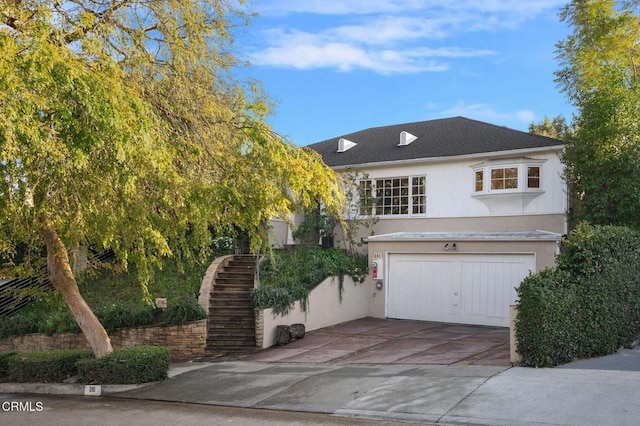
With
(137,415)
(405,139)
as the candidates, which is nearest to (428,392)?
(137,415)

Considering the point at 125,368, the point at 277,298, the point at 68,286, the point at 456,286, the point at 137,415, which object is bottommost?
the point at 137,415

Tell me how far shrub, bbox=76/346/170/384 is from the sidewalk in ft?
1.06

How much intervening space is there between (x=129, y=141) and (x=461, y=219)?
13837 mm

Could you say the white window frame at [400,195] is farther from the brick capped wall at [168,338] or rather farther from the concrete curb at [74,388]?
the concrete curb at [74,388]

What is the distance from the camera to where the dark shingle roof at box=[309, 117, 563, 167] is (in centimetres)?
1988

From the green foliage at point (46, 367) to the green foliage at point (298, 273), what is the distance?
16.3ft

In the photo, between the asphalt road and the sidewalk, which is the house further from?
the asphalt road

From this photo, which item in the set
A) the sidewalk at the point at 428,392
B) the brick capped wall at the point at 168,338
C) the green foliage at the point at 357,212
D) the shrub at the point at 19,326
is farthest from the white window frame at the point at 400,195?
the shrub at the point at 19,326

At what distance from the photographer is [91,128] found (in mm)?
8234

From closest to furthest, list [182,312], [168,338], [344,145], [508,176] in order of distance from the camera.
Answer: [168,338]
[182,312]
[508,176]
[344,145]

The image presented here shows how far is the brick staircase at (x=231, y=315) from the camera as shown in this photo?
16.4 m

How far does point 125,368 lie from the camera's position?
40.3 feet

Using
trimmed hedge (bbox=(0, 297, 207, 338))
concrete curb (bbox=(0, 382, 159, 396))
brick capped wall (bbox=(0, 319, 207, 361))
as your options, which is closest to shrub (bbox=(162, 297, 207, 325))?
trimmed hedge (bbox=(0, 297, 207, 338))

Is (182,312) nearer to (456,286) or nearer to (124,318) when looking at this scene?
(124,318)
